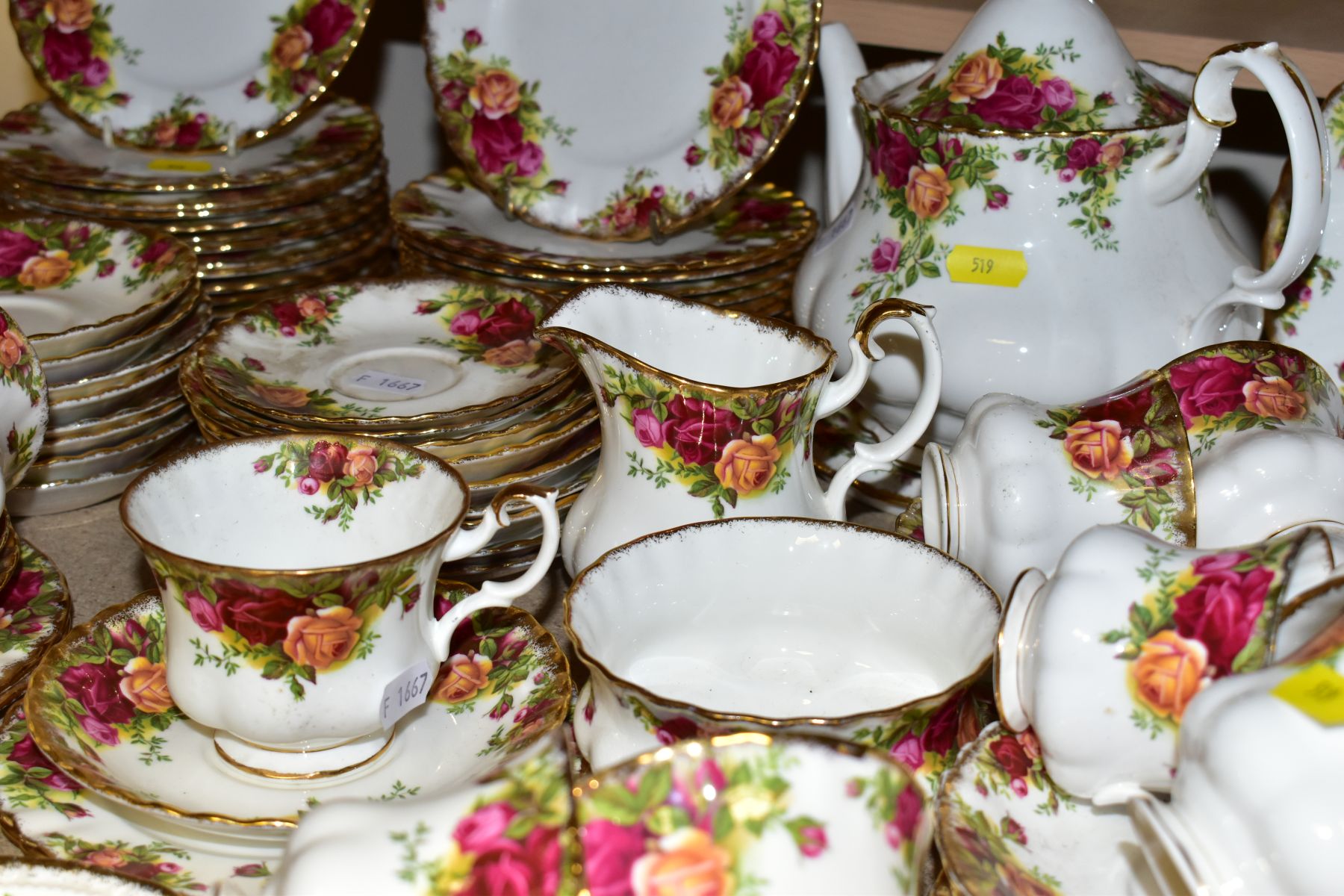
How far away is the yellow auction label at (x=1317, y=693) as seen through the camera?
518 mm

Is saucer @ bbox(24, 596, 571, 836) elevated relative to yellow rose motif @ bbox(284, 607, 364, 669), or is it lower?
lower

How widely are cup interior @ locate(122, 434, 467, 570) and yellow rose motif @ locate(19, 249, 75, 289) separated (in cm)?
47

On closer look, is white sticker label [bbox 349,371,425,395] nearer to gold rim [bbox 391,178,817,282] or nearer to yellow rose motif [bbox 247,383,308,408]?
yellow rose motif [bbox 247,383,308,408]

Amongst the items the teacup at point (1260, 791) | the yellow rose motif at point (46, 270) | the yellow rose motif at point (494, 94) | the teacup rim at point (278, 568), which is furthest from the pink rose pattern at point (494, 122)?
the teacup at point (1260, 791)

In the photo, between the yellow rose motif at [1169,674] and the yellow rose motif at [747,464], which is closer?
the yellow rose motif at [1169,674]

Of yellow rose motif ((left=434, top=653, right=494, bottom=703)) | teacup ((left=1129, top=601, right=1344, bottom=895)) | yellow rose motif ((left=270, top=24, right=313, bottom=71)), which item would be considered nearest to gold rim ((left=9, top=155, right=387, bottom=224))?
yellow rose motif ((left=270, top=24, right=313, bottom=71))

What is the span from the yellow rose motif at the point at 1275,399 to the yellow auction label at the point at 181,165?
88 centimetres

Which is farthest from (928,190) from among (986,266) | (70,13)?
(70,13)

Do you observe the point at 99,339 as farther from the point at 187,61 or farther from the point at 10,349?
the point at 187,61

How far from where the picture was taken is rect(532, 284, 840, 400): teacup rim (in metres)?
0.79

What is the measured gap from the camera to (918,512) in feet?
3.05

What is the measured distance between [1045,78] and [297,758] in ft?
2.01

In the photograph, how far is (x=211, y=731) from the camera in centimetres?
79

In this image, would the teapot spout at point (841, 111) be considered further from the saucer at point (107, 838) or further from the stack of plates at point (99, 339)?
the saucer at point (107, 838)
